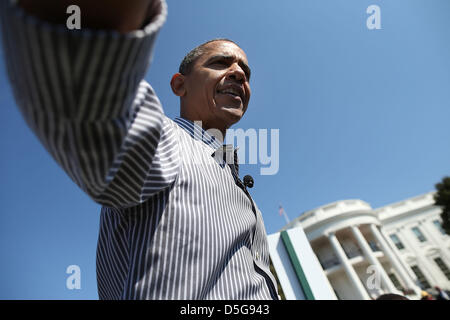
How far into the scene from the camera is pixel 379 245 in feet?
72.1

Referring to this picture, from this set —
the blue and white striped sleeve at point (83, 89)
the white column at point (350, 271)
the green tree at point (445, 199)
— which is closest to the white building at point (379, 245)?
the white column at point (350, 271)

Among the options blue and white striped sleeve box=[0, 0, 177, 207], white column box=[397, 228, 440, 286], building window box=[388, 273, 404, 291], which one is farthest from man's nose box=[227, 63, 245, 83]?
white column box=[397, 228, 440, 286]

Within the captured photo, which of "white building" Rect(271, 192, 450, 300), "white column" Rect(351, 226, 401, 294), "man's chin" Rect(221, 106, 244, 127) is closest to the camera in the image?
"man's chin" Rect(221, 106, 244, 127)

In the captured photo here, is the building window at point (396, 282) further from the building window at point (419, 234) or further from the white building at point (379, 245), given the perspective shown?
the building window at point (419, 234)

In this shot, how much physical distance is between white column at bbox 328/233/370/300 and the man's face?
876 inches

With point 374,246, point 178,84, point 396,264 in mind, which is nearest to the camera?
point 178,84

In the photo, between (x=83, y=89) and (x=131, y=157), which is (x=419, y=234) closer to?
(x=131, y=157)

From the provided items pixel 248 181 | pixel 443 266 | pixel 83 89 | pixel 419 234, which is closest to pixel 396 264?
pixel 443 266

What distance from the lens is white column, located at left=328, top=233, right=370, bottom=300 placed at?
18781 millimetres

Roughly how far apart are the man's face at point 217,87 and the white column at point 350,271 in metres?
22.3

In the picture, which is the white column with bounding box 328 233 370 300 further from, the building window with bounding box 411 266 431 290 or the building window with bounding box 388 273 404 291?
the building window with bounding box 411 266 431 290

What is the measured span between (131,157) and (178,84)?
4.27ft

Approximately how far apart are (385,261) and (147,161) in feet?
90.5
